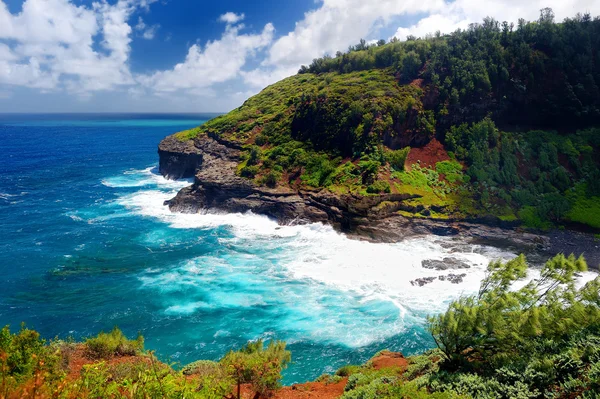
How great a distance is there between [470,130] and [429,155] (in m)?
9.02

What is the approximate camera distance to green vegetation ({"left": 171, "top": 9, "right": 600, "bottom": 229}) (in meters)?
53.0

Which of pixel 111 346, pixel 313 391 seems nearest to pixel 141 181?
pixel 111 346

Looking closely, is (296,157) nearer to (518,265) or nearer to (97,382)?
(518,265)

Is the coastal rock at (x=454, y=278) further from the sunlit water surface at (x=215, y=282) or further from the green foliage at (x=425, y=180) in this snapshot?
the green foliage at (x=425, y=180)

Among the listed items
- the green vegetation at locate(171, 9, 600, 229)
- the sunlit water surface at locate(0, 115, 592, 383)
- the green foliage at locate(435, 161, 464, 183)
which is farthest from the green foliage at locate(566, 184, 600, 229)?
the green foliage at locate(435, 161, 464, 183)

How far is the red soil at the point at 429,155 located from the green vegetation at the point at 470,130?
0.40 metres

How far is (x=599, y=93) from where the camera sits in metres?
62.2

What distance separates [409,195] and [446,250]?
10.6m

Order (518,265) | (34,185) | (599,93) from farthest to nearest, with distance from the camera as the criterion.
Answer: (34,185) → (599,93) → (518,265)

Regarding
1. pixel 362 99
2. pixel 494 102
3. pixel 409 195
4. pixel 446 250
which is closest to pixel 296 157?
pixel 362 99

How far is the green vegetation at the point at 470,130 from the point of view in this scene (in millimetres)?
53031

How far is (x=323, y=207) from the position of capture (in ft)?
175

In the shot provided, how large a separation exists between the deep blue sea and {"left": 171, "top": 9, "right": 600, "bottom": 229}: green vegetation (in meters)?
11.2

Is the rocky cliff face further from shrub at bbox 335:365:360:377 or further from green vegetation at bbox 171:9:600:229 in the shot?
shrub at bbox 335:365:360:377
